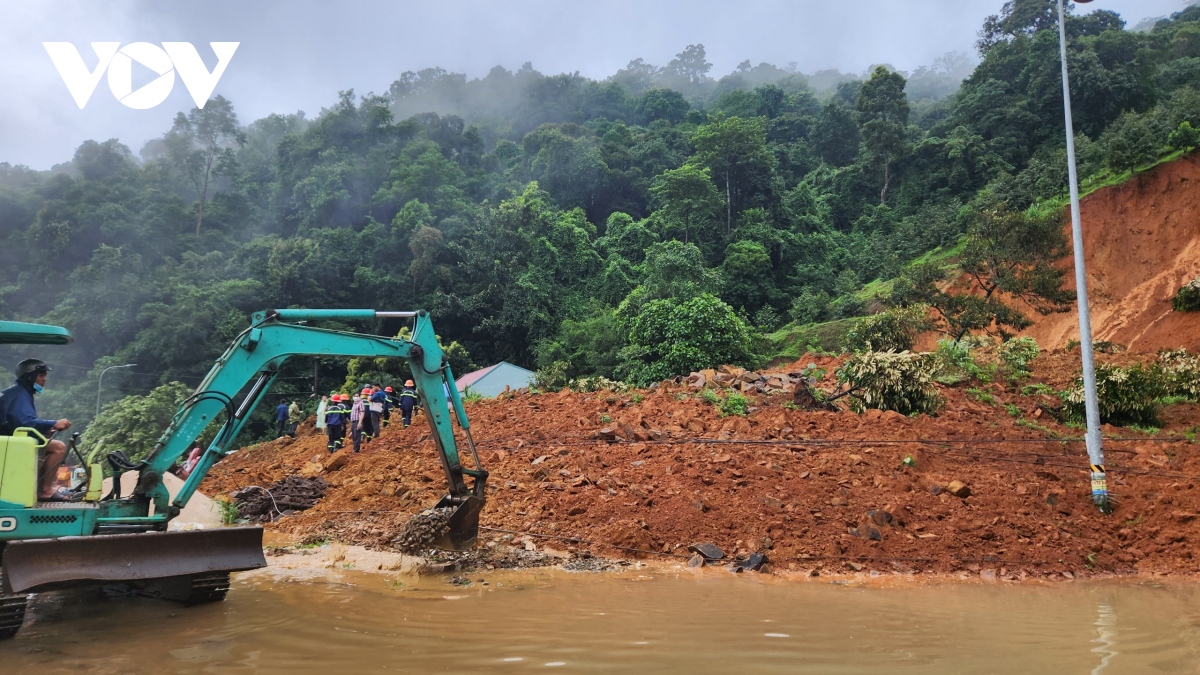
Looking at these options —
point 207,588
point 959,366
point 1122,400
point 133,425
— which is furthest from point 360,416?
point 1122,400

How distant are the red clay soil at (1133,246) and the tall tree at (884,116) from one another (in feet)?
62.9

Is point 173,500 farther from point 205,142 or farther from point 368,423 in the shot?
point 205,142

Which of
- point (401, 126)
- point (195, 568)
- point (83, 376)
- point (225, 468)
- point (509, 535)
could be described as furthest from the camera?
point (401, 126)

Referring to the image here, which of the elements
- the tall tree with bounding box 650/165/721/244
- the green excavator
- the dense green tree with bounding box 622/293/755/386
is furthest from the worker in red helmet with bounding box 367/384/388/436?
the tall tree with bounding box 650/165/721/244

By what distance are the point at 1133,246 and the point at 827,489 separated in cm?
2891

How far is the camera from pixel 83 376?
39281 millimetres

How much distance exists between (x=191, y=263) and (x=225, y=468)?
35.5 metres

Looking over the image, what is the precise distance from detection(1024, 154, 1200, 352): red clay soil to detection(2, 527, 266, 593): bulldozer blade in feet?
99.8

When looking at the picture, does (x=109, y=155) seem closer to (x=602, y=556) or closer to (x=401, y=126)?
(x=401, y=126)

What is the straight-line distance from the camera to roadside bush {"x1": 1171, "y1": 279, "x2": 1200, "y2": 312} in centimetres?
2389

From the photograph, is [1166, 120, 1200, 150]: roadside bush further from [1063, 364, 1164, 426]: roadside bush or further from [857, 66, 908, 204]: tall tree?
[1063, 364, 1164, 426]: roadside bush

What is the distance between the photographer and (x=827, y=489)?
10289 mm

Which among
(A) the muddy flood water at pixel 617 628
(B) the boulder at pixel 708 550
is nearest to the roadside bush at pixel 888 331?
(A) the muddy flood water at pixel 617 628

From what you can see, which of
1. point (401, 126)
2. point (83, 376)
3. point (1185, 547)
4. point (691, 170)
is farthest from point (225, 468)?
point (401, 126)
